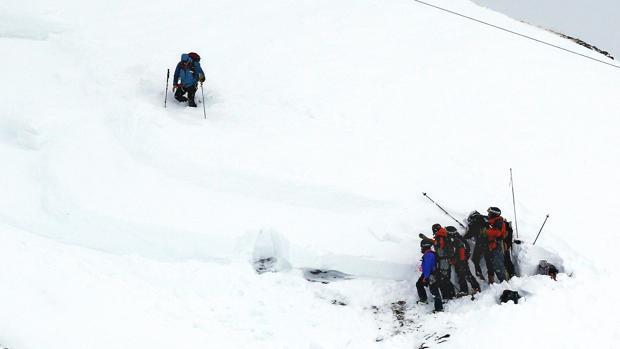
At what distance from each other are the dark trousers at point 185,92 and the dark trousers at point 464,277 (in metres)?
8.14

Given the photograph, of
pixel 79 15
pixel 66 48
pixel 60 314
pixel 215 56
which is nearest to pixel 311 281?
pixel 60 314

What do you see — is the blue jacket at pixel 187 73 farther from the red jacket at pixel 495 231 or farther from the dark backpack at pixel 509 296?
the dark backpack at pixel 509 296

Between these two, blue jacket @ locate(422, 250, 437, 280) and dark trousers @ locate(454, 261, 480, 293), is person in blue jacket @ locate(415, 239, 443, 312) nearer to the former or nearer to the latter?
blue jacket @ locate(422, 250, 437, 280)

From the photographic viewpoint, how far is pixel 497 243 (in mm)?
11383

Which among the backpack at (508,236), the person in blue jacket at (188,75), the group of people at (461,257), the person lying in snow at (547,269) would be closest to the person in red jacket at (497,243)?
the group of people at (461,257)

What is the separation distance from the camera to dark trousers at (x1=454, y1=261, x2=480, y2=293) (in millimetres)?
11312

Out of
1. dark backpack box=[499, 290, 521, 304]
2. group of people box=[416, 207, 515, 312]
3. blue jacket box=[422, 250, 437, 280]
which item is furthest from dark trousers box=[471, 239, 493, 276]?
blue jacket box=[422, 250, 437, 280]

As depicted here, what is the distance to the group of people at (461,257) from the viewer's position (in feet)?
36.5

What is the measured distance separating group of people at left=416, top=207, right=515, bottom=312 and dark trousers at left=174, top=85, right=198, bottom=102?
7.30 meters

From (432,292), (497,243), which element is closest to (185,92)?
(432,292)

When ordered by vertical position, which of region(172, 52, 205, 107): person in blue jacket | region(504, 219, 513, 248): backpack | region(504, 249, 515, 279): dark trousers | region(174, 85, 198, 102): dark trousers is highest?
region(172, 52, 205, 107): person in blue jacket

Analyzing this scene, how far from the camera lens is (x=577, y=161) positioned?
14.8 meters

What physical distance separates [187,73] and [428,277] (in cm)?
811

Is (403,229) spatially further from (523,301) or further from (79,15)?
(79,15)
